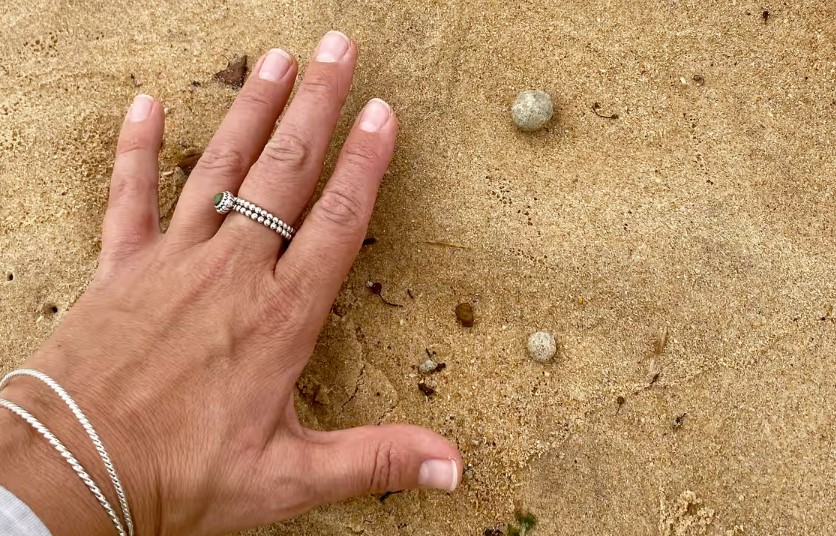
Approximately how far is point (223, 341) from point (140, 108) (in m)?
0.97

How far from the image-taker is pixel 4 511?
1.52 m

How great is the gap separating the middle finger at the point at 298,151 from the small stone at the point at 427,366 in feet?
2.12

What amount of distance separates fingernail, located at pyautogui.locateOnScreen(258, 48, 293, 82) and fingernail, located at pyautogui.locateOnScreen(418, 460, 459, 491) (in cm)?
143

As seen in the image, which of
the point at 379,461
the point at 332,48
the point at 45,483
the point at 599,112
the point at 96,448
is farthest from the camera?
the point at 599,112

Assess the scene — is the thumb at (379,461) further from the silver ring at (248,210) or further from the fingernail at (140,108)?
the fingernail at (140,108)

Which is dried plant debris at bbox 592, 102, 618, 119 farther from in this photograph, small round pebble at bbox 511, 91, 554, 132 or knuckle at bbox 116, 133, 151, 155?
knuckle at bbox 116, 133, 151, 155

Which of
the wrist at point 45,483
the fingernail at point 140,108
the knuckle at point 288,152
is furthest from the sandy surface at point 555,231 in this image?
the wrist at point 45,483

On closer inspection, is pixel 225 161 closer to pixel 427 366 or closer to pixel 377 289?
pixel 377 289

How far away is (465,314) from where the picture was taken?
7.80 feet

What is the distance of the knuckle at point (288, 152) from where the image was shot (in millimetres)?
2232

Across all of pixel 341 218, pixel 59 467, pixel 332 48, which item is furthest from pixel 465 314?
pixel 59 467

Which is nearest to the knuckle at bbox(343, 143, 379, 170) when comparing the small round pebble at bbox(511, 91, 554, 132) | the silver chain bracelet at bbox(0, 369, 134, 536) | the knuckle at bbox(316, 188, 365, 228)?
the knuckle at bbox(316, 188, 365, 228)

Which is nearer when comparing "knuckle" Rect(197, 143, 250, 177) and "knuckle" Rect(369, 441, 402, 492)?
"knuckle" Rect(369, 441, 402, 492)

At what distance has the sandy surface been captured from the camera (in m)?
2.29
